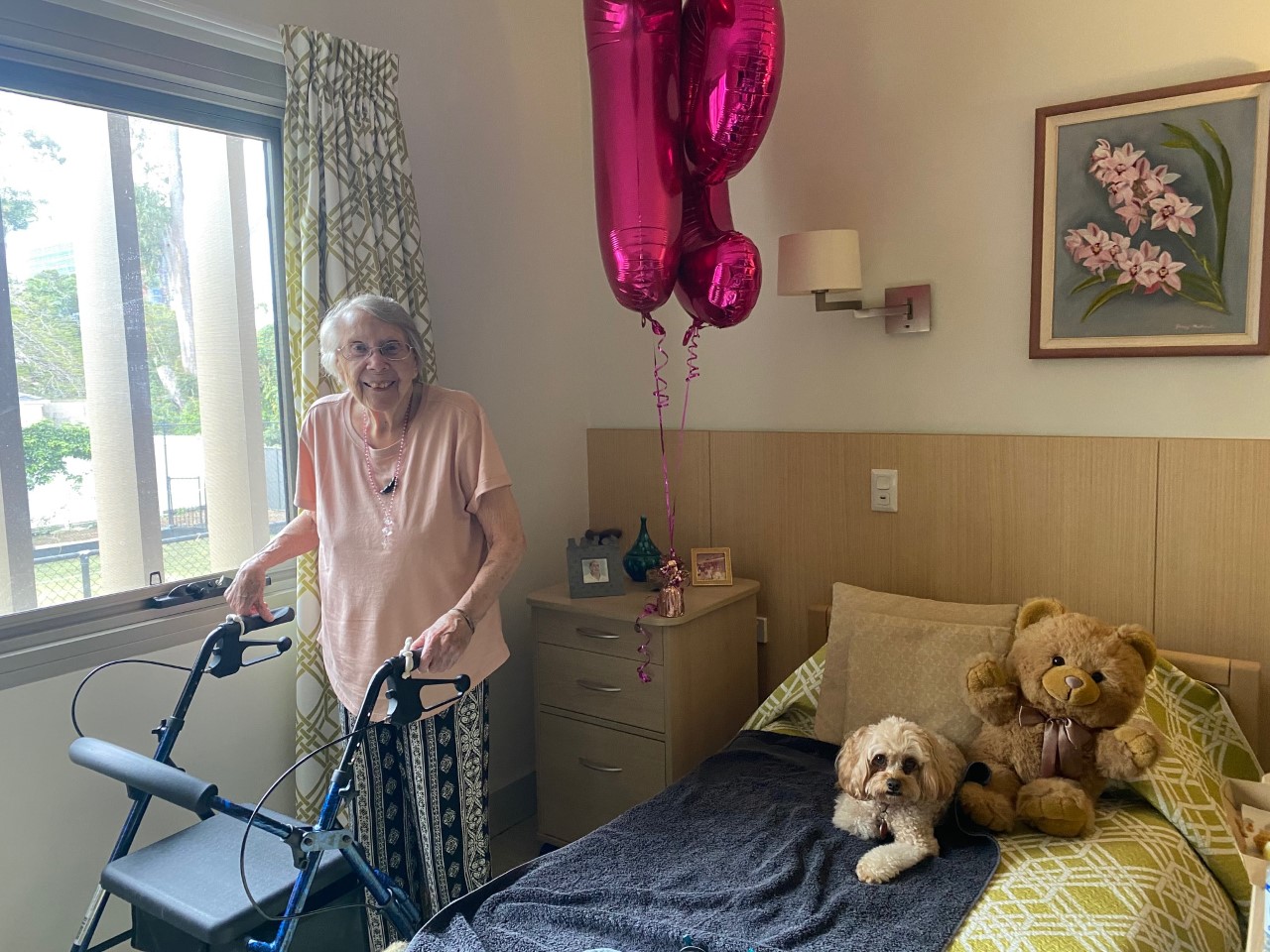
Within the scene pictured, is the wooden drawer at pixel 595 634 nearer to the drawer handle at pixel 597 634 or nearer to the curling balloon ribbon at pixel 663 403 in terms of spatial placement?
the drawer handle at pixel 597 634

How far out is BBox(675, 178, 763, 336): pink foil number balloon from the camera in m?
2.21

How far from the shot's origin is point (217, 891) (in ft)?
5.05

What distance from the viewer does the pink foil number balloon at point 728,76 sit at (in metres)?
1.98

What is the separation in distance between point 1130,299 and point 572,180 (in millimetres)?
1780

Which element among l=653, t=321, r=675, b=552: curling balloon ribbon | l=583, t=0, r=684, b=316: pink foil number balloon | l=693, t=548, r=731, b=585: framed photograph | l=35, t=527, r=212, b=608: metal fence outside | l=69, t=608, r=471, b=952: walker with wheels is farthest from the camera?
l=653, t=321, r=675, b=552: curling balloon ribbon

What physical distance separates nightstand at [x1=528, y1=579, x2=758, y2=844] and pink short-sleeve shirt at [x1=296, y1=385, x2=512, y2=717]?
58 cm

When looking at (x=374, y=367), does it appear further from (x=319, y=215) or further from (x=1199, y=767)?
(x=1199, y=767)

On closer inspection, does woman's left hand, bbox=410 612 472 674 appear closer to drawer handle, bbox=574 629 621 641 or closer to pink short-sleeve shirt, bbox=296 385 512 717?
pink short-sleeve shirt, bbox=296 385 512 717

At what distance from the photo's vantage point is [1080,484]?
2.29 metres

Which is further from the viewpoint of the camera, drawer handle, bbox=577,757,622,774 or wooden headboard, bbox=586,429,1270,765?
drawer handle, bbox=577,757,622,774

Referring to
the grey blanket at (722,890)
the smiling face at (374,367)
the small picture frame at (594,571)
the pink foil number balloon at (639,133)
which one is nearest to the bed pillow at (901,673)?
the grey blanket at (722,890)

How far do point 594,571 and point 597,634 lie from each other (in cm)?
19

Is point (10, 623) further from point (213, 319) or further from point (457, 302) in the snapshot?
point (457, 302)

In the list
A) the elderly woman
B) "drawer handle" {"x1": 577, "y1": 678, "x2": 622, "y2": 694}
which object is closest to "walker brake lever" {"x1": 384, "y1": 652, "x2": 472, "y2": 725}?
the elderly woman
